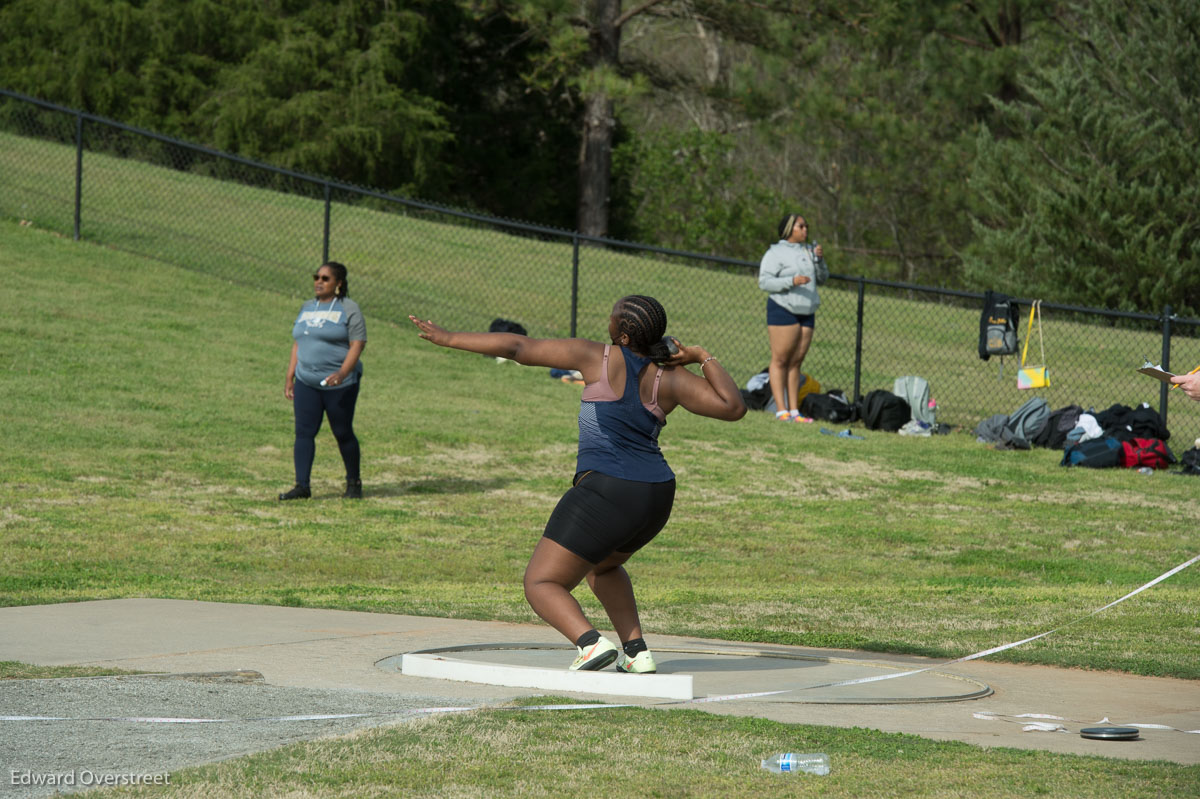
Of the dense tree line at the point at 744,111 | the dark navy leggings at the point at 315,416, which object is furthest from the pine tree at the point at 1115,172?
the dark navy leggings at the point at 315,416

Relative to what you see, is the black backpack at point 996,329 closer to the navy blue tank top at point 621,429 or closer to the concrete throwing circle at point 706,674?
the concrete throwing circle at point 706,674

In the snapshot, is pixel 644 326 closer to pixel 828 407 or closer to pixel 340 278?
pixel 340 278

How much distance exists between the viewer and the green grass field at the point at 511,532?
4.55 meters

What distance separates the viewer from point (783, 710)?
17.5 ft

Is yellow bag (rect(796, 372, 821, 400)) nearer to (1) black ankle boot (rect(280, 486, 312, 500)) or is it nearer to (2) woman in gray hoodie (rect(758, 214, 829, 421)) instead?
(2) woman in gray hoodie (rect(758, 214, 829, 421))

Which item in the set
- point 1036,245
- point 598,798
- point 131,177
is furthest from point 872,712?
point 1036,245

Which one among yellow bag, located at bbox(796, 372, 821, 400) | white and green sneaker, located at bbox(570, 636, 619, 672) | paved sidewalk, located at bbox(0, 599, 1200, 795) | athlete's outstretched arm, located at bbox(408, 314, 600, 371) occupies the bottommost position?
paved sidewalk, located at bbox(0, 599, 1200, 795)

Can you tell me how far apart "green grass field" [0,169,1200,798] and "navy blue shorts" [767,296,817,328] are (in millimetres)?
1221

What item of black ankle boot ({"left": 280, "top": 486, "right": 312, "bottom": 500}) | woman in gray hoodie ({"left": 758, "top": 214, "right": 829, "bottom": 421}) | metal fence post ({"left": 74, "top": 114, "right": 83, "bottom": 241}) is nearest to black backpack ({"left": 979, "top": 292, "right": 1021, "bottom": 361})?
woman in gray hoodie ({"left": 758, "top": 214, "right": 829, "bottom": 421})

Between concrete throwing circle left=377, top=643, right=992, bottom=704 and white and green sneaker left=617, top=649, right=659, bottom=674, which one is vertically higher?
white and green sneaker left=617, top=649, right=659, bottom=674

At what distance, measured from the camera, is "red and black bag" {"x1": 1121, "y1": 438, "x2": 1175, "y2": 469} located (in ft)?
47.4

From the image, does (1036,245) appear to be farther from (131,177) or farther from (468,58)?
(131,177)

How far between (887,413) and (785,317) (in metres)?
1.96

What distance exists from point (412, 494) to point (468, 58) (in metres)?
29.5
